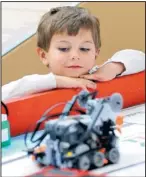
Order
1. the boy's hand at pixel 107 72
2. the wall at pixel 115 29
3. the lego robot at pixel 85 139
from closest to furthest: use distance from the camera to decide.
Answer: the lego robot at pixel 85 139 < the boy's hand at pixel 107 72 < the wall at pixel 115 29

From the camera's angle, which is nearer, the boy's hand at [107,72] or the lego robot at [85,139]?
the lego robot at [85,139]

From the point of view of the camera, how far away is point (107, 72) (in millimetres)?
1064

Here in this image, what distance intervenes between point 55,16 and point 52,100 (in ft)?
0.76

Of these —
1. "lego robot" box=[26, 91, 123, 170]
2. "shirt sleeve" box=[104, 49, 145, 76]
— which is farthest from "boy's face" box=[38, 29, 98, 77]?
"lego robot" box=[26, 91, 123, 170]

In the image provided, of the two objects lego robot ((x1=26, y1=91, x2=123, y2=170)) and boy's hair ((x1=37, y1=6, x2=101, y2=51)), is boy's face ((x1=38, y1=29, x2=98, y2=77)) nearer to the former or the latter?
boy's hair ((x1=37, y1=6, x2=101, y2=51))

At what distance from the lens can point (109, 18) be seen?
59.8 inches

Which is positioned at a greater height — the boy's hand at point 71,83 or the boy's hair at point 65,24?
the boy's hair at point 65,24

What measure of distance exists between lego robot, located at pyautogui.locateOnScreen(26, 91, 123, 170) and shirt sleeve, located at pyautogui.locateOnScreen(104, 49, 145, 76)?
0.45 meters

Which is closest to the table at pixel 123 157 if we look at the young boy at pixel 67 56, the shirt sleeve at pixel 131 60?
the young boy at pixel 67 56

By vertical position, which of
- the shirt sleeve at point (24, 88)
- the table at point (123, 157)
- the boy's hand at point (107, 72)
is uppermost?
the boy's hand at point (107, 72)

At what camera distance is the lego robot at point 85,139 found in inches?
24.3

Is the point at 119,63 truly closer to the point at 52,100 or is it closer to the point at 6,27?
the point at 52,100

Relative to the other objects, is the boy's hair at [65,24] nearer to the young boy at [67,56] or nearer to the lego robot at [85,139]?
the young boy at [67,56]

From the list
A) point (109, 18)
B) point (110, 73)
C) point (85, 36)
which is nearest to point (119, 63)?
point (110, 73)
